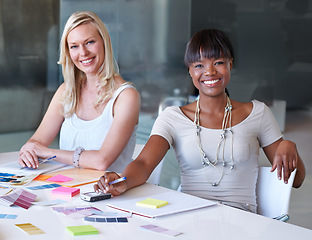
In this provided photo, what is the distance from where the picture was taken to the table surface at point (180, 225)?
1.59m

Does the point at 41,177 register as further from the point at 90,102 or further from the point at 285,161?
the point at 285,161

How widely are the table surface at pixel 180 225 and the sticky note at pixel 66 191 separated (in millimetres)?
106

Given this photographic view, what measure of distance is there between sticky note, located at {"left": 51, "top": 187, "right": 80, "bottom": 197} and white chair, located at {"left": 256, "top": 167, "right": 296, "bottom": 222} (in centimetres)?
97

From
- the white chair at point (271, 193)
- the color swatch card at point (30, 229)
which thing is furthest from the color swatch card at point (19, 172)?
the white chair at point (271, 193)

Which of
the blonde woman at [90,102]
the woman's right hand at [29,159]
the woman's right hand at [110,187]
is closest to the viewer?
the woman's right hand at [110,187]

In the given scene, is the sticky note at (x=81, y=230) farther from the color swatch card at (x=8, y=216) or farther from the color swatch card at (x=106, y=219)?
the color swatch card at (x=8, y=216)

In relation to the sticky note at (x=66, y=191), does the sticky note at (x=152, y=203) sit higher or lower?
→ higher

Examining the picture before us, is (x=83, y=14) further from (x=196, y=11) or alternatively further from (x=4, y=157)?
(x=196, y=11)

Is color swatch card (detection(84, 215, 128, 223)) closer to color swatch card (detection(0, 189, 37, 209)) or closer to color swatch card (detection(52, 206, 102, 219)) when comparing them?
color swatch card (detection(52, 206, 102, 219))

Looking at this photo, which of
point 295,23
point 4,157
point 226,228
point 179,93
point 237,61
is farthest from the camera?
point 179,93

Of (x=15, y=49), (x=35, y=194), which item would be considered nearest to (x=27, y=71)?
(x=15, y=49)

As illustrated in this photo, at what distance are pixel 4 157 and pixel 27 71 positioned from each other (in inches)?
127

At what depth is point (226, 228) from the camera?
5.47 feet

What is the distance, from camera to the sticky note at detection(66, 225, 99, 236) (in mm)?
1587
